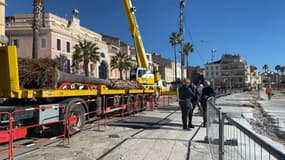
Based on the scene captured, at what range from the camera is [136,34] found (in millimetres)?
24688

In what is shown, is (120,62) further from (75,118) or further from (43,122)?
(43,122)

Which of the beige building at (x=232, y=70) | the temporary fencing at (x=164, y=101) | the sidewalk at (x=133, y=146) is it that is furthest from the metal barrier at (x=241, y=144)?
the beige building at (x=232, y=70)

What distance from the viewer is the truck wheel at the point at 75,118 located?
29.9 ft

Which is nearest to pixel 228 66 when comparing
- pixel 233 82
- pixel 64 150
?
pixel 233 82

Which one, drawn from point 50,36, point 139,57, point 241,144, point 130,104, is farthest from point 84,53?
point 241,144

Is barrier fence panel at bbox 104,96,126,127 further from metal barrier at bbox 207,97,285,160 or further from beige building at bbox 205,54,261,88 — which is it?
beige building at bbox 205,54,261,88

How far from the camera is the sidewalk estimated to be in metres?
6.75

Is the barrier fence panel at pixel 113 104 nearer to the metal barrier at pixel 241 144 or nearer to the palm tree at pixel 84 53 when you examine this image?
the metal barrier at pixel 241 144

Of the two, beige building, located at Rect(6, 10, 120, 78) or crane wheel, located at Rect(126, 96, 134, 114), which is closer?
crane wheel, located at Rect(126, 96, 134, 114)

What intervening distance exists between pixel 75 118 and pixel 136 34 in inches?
632

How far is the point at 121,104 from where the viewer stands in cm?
1486

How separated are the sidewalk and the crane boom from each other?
15020 mm

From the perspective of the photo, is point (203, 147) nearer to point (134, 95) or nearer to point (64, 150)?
point (64, 150)

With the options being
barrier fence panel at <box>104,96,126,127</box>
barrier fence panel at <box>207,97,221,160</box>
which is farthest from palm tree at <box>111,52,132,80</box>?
barrier fence panel at <box>207,97,221,160</box>
